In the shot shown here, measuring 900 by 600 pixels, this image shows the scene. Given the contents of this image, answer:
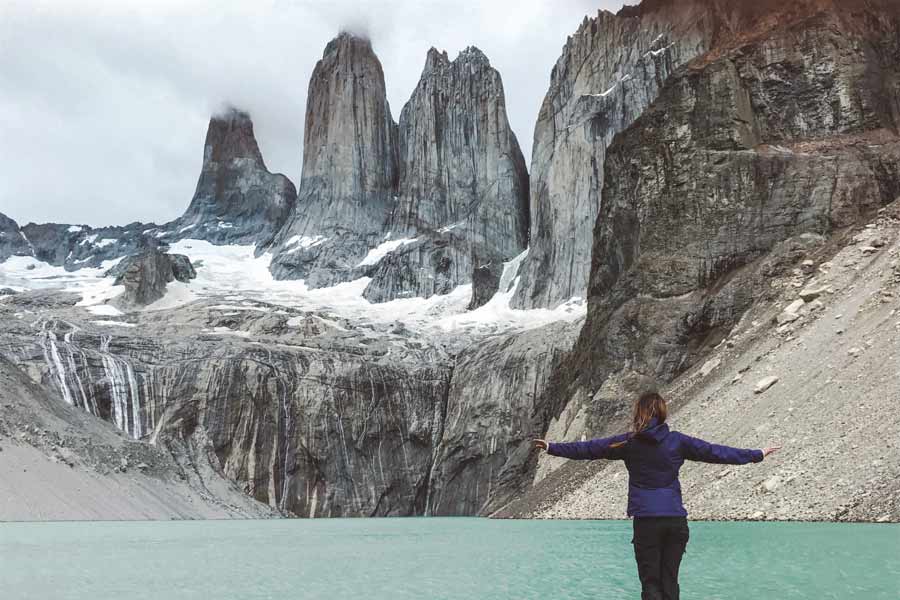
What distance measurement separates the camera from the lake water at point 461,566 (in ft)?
43.0

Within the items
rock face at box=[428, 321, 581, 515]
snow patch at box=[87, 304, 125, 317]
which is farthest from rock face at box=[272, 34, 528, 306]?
snow patch at box=[87, 304, 125, 317]

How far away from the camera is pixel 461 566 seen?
693 inches

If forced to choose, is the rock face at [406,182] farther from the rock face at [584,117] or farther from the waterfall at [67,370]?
the waterfall at [67,370]

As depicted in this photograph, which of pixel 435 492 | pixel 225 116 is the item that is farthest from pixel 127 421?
pixel 225 116

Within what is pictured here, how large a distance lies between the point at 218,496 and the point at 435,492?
20645 millimetres

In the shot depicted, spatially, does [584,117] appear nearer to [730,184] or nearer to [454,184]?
[454,184]

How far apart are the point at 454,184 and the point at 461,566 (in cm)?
10342

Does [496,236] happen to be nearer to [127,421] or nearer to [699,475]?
[127,421]

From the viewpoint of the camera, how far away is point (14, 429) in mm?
44469

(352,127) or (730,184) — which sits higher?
(352,127)

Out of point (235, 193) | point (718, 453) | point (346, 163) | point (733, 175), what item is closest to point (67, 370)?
point (733, 175)

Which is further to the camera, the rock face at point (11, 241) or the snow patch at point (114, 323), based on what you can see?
the rock face at point (11, 241)

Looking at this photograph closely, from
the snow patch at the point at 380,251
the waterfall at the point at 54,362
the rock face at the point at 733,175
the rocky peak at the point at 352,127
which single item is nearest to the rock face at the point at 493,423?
the rock face at the point at 733,175

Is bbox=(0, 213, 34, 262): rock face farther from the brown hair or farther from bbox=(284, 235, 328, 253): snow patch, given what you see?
the brown hair
